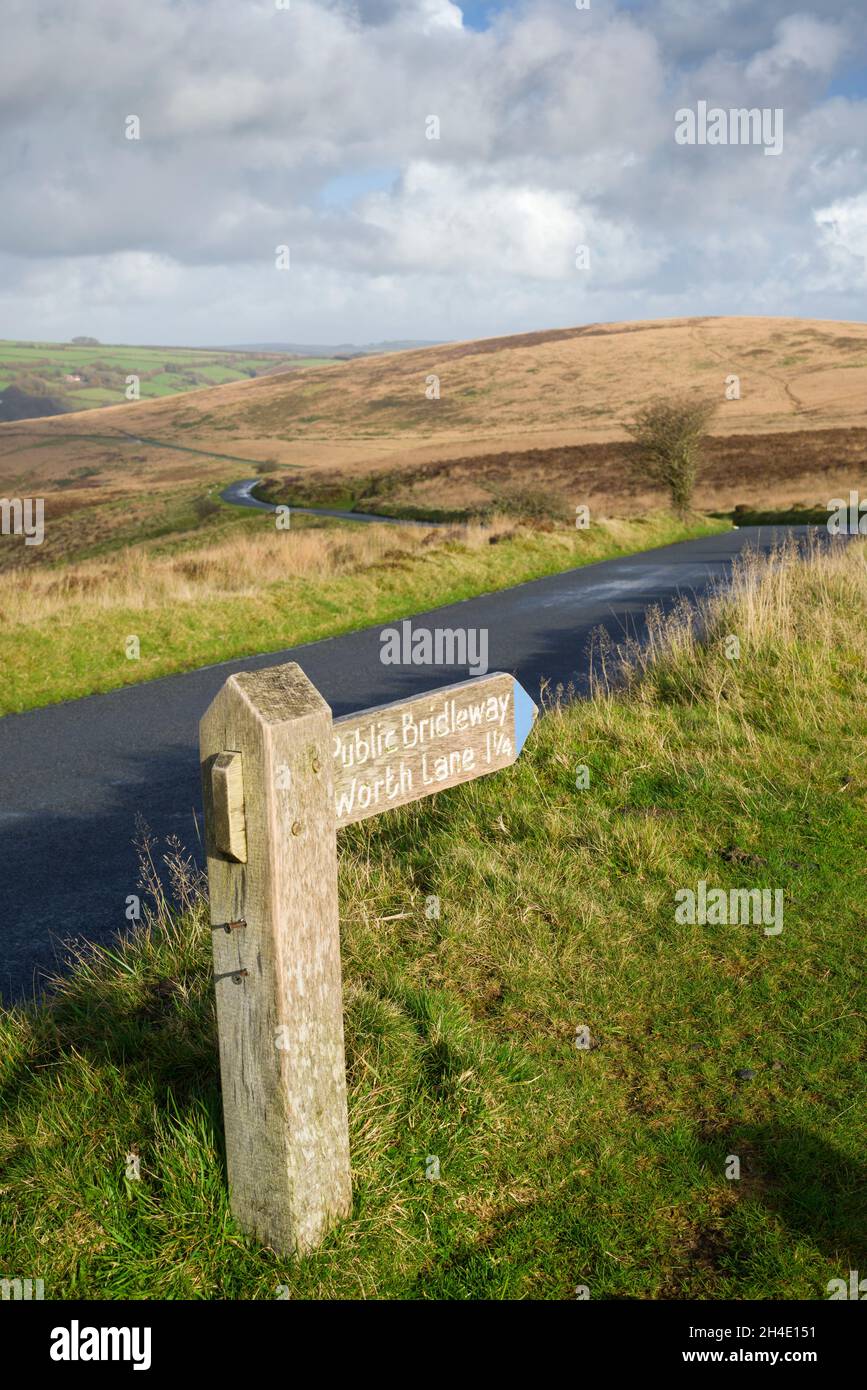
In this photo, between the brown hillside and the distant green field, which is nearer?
the brown hillside

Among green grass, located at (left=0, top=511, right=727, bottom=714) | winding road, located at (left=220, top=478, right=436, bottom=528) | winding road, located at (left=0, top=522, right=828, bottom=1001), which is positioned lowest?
winding road, located at (left=0, top=522, right=828, bottom=1001)

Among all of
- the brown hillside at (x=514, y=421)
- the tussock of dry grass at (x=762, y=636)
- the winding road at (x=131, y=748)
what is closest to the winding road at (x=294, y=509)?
the brown hillside at (x=514, y=421)

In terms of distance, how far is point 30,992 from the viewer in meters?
4.93

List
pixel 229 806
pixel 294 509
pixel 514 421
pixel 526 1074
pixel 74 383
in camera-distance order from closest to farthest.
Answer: pixel 229 806, pixel 526 1074, pixel 294 509, pixel 514 421, pixel 74 383

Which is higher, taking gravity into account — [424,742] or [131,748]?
[424,742]

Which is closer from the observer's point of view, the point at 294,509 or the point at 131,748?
the point at 131,748

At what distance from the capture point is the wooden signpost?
2.63m

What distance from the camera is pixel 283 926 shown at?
105 inches

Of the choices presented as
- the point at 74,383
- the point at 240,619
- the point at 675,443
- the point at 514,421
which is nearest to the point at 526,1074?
the point at 240,619

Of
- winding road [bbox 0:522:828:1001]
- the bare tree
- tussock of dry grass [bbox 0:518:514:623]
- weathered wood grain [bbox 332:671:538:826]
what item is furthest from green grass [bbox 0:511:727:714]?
the bare tree

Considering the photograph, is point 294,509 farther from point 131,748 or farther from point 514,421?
point 131,748

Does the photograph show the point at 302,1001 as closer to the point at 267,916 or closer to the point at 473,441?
the point at 267,916

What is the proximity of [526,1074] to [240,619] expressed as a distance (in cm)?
1147

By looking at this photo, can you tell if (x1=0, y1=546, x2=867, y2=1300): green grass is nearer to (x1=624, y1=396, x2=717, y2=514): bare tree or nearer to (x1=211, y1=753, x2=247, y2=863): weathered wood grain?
(x1=211, y1=753, x2=247, y2=863): weathered wood grain
